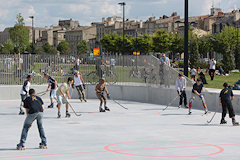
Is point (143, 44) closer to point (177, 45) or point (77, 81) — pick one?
point (177, 45)

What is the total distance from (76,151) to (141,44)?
91.0 m

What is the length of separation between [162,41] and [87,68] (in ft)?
222

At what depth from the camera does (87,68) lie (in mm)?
27719

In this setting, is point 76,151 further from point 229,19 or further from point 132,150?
point 229,19

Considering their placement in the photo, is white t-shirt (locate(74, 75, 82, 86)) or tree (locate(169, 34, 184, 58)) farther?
tree (locate(169, 34, 184, 58))

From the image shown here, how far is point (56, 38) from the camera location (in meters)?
188

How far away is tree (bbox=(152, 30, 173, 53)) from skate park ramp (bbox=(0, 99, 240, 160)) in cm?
7470

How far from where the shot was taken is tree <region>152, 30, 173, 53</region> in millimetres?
93500

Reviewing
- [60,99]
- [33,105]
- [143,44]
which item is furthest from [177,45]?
[33,105]

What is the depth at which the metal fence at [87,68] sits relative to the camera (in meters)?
25.2

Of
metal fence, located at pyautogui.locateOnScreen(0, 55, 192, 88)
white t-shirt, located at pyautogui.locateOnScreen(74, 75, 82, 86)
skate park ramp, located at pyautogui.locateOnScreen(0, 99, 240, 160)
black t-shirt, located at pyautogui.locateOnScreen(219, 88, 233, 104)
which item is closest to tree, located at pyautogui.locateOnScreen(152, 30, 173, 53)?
metal fence, located at pyautogui.locateOnScreen(0, 55, 192, 88)

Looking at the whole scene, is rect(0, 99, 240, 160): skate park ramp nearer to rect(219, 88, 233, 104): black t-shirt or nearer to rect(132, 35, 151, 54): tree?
rect(219, 88, 233, 104): black t-shirt

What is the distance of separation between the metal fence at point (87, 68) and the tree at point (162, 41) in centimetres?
6661

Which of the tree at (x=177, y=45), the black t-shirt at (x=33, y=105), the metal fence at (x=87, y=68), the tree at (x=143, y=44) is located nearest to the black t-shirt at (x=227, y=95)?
the black t-shirt at (x=33, y=105)
